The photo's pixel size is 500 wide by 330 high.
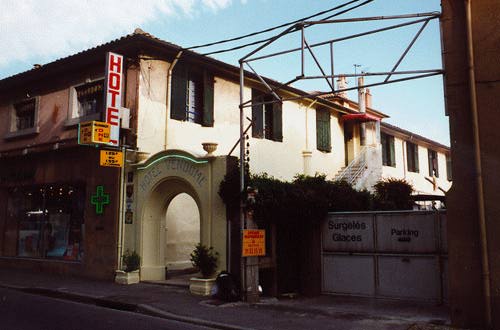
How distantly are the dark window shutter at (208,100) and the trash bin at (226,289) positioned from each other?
20.1ft

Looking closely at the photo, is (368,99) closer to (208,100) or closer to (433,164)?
(433,164)

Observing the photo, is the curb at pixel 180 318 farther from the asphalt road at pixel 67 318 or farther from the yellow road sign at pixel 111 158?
the yellow road sign at pixel 111 158

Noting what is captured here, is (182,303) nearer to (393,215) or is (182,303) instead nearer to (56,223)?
(393,215)

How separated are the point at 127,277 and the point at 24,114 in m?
8.48

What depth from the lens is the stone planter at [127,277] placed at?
12.5 m

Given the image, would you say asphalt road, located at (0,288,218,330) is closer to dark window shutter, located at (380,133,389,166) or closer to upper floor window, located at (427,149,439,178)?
dark window shutter, located at (380,133,389,166)

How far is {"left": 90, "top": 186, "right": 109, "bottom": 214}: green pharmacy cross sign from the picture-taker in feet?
44.4

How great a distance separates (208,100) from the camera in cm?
1505

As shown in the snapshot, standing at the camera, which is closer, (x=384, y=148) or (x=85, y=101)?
(x=85, y=101)

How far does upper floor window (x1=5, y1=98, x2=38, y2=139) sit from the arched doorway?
18.8 ft

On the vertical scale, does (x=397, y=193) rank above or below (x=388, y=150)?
below

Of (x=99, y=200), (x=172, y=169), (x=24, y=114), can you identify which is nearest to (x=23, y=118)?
(x=24, y=114)

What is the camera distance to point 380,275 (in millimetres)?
10258

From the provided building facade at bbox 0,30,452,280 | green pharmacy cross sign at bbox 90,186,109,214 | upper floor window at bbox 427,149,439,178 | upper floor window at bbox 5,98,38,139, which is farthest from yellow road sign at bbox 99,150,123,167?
upper floor window at bbox 427,149,439,178
